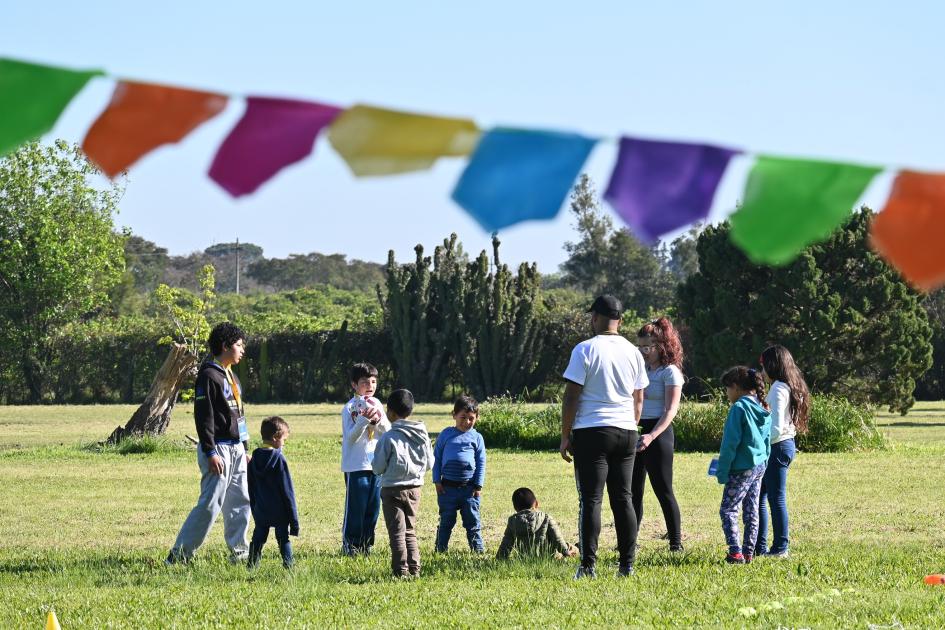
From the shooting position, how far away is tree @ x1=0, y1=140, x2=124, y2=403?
2997cm

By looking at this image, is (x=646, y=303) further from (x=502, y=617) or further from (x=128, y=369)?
(x=502, y=617)

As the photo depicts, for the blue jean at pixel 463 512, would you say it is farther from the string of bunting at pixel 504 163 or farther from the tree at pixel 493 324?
the tree at pixel 493 324

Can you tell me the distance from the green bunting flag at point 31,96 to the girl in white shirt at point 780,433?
563 centimetres

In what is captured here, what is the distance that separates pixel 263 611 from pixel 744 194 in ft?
12.7

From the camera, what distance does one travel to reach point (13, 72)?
8.91ft

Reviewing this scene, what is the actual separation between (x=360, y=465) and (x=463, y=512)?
29.7 inches

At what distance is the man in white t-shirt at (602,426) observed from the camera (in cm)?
650

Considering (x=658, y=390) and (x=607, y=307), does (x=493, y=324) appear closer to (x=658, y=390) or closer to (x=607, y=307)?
(x=658, y=390)

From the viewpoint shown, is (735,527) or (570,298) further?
(570,298)

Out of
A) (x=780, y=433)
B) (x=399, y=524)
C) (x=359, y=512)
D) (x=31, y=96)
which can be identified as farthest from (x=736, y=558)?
(x=31, y=96)

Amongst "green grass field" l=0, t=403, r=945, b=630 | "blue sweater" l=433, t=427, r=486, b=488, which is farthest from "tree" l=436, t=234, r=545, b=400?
"blue sweater" l=433, t=427, r=486, b=488

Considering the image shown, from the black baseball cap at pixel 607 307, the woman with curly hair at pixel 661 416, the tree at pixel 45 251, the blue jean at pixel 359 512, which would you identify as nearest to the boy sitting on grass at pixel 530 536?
the woman with curly hair at pixel 661 416

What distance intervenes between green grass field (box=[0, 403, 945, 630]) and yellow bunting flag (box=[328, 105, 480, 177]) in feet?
10.5

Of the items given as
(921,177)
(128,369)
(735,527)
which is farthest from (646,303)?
(921,177)
